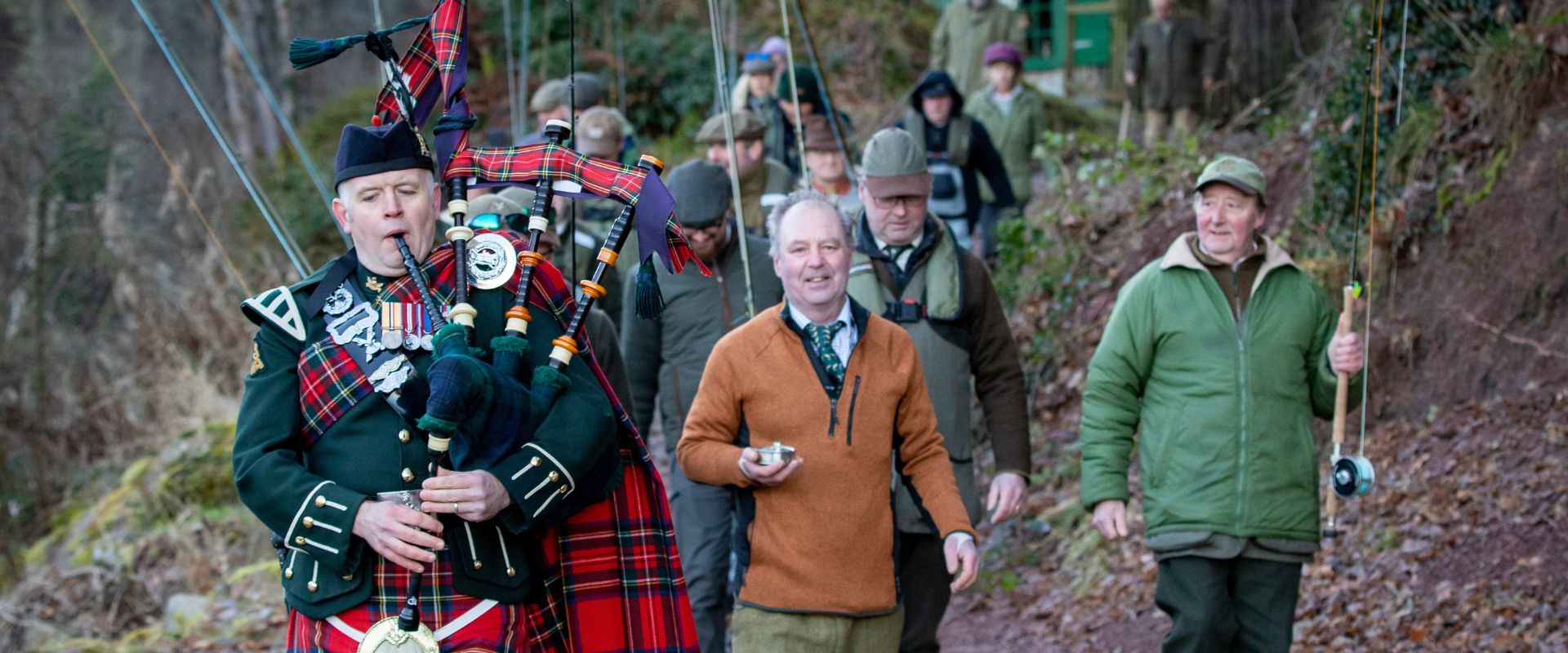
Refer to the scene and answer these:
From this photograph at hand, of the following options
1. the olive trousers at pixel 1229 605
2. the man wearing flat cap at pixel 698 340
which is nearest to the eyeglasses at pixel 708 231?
the man wearing flat cap at pixel 698 340

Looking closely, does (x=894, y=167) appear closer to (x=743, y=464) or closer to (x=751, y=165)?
(x=743, y=464)

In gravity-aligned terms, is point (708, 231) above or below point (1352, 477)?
→ above

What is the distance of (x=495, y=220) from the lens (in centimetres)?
559

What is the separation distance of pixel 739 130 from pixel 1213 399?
4087 mm

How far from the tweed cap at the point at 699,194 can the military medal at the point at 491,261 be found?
8.24 ft

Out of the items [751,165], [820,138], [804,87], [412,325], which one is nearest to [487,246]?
[412,325]

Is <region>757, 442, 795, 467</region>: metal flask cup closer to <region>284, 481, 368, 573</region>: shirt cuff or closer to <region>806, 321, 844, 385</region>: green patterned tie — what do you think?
<region>806, 321, 844, 385</region>: green patterned tie

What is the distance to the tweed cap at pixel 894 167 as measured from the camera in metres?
5.76

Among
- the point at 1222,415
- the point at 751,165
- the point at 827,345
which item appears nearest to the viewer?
the point at 827,345

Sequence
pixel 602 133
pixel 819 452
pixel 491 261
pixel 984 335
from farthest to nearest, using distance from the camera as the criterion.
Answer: pixel 602 133 → pixel 984 335 → pixel 819 452 → pixel 491 261

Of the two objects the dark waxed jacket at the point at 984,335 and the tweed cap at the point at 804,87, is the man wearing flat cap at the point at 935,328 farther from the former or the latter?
the tweed cap at the point at 804,87

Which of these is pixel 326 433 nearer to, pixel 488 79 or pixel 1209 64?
pixel 1209 64

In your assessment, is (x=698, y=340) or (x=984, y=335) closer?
(x=984, y=335)

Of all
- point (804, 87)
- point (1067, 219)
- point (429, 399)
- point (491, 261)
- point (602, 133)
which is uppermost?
point (804, 87)
